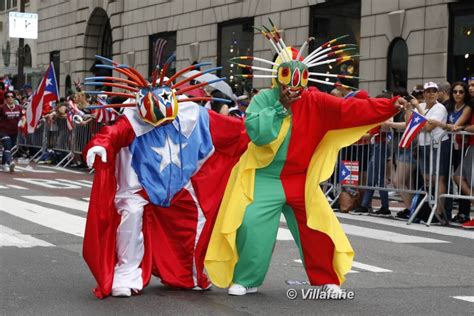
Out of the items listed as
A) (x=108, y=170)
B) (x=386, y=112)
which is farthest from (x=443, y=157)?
(x=108, y=170)

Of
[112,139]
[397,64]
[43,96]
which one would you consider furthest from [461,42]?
[112,139]

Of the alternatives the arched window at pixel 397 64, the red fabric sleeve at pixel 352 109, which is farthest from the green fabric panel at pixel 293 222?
the arched window at pixel 397 64

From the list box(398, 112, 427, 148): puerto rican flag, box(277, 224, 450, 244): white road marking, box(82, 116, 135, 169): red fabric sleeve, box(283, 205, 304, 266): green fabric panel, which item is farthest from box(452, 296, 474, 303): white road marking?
box(398, 112, 427, 148): puerto rican flag

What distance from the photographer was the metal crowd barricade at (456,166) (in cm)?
1179

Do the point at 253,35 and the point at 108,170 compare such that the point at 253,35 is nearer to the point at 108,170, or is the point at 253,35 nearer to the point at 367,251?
the point at 367,251

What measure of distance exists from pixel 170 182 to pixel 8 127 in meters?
14.3

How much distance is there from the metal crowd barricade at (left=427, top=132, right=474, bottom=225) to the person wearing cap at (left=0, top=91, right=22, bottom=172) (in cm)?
1066

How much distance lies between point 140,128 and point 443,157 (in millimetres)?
6347

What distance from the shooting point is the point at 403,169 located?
12.6m

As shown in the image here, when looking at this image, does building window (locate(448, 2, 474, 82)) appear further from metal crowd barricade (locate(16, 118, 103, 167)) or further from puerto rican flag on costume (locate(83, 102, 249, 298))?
puerto rican flag on costume (locate(83, 102, 249, 298))

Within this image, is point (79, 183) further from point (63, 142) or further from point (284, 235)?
point (284, 235)

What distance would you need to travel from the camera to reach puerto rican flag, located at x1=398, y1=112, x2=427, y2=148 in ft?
39.1

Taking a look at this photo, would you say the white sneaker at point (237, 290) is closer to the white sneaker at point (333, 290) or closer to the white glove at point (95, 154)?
the white sneaker at point (333, 290)

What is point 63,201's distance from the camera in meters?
13.6
